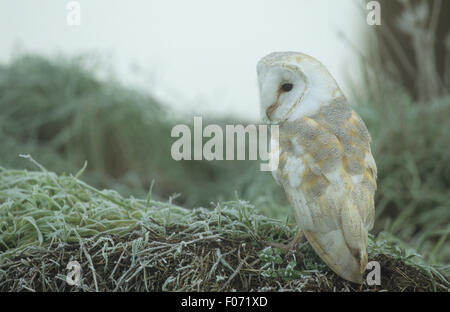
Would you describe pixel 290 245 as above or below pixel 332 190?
below

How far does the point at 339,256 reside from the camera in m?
0.76

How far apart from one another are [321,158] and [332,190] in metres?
0.06

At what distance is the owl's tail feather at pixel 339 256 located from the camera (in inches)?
30.0

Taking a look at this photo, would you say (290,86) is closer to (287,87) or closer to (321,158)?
(287,87)

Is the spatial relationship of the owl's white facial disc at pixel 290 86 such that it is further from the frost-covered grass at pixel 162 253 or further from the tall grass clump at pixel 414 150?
the tall grass clump at pixel 414 150

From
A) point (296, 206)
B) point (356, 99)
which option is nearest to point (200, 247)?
point (296, 206)

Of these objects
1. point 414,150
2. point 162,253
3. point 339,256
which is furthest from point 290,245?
point 414,150

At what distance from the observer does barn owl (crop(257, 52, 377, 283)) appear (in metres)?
0.76

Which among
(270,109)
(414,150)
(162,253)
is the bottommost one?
(162,253)

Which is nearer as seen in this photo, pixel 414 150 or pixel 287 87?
pixel 287 87

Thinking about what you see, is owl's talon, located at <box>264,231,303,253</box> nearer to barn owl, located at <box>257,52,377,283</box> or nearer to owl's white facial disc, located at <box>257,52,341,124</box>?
barn owl, located at <box>257,52,377,283</box>

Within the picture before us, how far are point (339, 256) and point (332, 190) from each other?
4.7 inches
